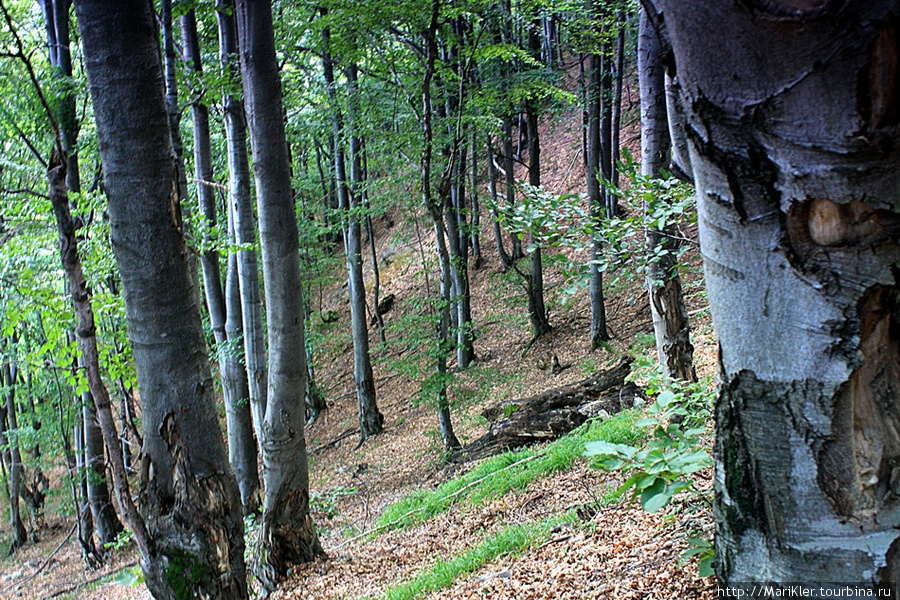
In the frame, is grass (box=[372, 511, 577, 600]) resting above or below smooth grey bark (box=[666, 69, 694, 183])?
below

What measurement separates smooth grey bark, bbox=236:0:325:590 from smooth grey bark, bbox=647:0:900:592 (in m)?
4.38

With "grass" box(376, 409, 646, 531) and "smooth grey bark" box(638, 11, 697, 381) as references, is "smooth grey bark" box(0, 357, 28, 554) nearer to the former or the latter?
"grass" box(376, 409, 646, 531)

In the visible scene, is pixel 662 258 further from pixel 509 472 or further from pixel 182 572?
pixel 182 572

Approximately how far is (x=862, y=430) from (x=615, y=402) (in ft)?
23.5

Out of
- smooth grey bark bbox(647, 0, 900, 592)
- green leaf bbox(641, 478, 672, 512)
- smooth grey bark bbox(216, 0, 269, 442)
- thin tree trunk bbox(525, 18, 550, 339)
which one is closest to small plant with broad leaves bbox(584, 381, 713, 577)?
green leaf bbox(641, 478, 672, 512)

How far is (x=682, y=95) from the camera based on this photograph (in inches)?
56.4

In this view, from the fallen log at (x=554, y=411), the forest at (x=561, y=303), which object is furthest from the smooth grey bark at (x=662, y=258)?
the fallen log at (x=554, y=411)

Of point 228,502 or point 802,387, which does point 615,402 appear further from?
point 802,387

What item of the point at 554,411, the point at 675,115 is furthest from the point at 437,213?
the point at 675,115

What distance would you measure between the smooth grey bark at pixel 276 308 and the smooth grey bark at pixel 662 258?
2978 mm

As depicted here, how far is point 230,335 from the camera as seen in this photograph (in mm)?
8828

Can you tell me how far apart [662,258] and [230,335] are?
652 centimetres

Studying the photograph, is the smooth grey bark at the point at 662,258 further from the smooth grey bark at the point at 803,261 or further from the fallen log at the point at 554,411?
the fallen log at the point at 554,411

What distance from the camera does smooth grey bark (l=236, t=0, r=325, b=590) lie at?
529 centimetres
